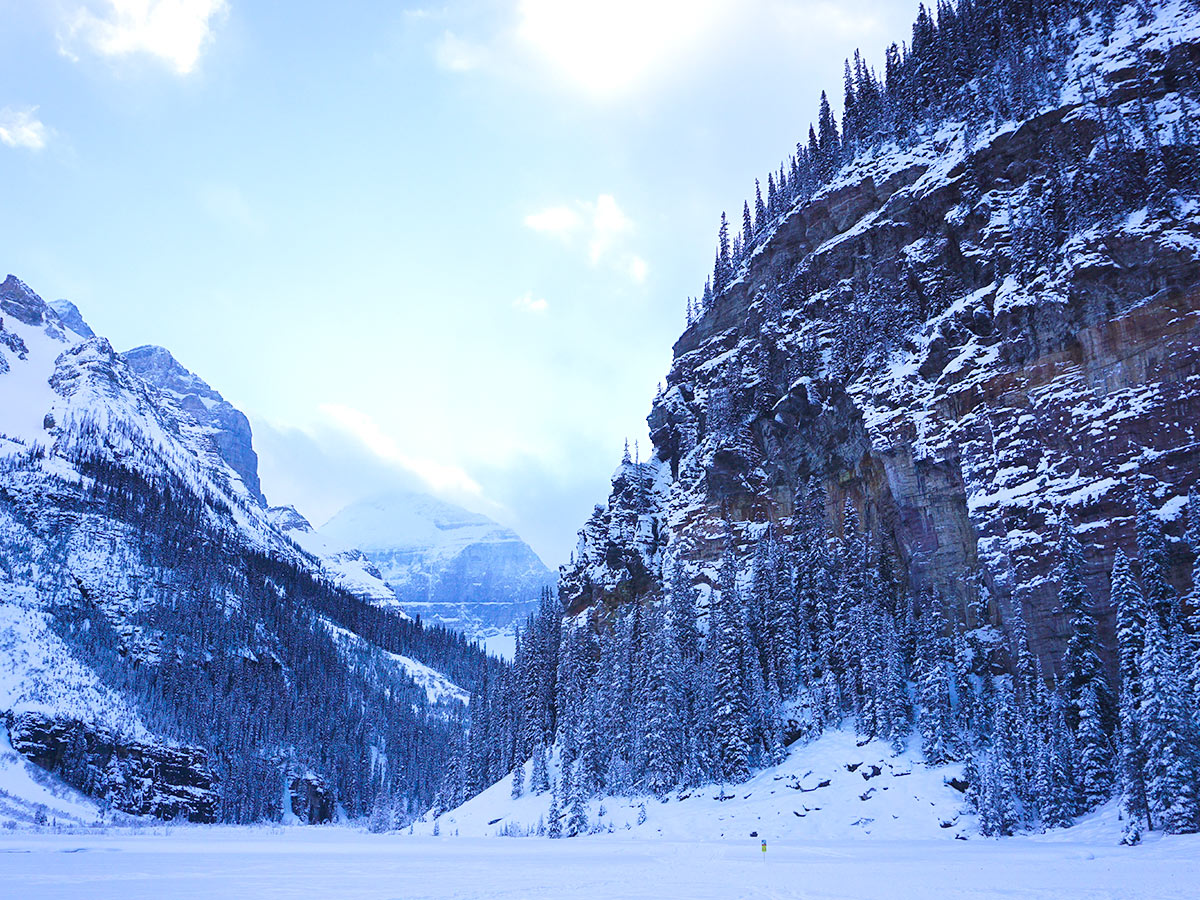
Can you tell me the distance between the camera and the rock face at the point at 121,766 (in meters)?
106

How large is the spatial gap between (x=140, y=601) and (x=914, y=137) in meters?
148

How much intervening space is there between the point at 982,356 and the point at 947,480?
1007 centimetres

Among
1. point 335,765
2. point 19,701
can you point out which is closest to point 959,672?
point 19,701

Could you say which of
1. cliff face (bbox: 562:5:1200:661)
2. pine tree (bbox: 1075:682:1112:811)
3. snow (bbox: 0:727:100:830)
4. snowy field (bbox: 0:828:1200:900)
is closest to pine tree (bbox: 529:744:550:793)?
cliff face (bbox: 562:5:1200:661)

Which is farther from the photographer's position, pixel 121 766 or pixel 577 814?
pixel 121 766

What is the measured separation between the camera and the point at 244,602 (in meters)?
176

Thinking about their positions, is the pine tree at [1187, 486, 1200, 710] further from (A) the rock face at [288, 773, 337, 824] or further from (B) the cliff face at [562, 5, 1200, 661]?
(A) the rock face at [288, 773, 337, 824]

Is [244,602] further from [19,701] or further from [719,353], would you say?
[719,353]

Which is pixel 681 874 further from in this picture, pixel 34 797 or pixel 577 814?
pixel 34 797

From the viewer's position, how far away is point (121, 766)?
113m

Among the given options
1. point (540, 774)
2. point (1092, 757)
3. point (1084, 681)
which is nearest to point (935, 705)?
point (1084, 681)

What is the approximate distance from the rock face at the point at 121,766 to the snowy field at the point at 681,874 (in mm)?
72656

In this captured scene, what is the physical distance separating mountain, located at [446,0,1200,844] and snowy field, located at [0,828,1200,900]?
6.39m

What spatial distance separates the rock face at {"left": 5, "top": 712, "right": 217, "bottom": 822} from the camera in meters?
106
